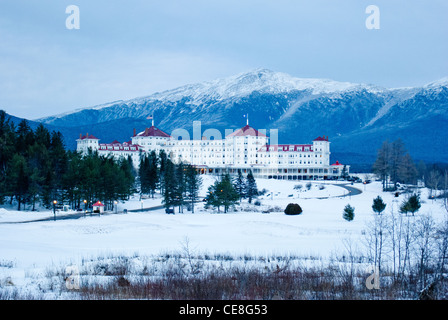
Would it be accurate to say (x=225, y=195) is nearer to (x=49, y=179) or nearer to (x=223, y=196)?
(x=223, y=196)

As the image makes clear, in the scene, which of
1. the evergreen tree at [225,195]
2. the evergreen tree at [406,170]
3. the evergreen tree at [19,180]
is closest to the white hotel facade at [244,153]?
the evergreen tree at [406,170]

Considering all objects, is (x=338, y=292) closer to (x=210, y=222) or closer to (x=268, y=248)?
(x=268, y=248)

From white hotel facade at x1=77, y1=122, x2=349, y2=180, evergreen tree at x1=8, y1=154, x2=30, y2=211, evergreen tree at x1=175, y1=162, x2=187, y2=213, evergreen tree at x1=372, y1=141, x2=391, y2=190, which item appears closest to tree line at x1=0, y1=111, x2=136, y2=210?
evergreen tree at x1=8, y1=154, x2=30, y2=211

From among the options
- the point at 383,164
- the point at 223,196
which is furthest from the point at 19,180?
the point at 383,164

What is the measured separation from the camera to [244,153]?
146m

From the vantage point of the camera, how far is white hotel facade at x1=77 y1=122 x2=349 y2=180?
139500 mm

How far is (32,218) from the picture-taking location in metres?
49.5

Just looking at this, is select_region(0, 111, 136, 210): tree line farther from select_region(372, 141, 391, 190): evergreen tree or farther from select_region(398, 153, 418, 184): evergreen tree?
select_region(398, 153, 418, 184): evergreen tree

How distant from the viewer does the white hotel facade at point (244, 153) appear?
458ft

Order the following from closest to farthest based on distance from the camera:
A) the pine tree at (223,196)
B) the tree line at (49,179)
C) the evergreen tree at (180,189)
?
the tree line at (49,179) → the pine tree at (223,196) → the evergreen tree at (180,189)

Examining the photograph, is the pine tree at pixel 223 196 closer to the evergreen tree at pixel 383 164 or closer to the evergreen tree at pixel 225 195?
the evergreen tree at pixel 225 195

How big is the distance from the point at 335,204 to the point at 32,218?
41984 mm

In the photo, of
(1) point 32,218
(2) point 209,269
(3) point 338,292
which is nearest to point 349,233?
(2) point 209,269
